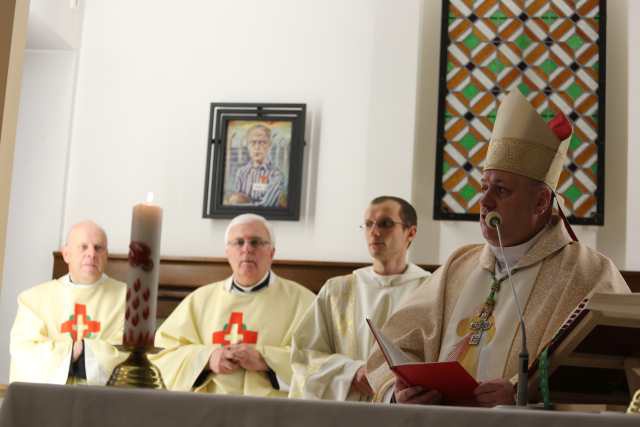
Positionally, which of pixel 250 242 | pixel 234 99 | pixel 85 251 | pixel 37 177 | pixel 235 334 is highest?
pixel 234 99

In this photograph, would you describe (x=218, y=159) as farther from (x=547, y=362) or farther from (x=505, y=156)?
(x=547, y=362)

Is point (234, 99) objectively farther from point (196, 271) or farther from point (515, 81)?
point (515, 81)

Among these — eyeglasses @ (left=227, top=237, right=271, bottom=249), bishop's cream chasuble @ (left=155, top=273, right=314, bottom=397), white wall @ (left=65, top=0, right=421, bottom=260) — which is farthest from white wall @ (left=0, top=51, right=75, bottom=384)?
eyeglasses @ (left=227, top=237, right=271, bottom=249)

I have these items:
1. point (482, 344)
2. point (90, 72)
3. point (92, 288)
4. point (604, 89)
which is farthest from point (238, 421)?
point (90, 72)

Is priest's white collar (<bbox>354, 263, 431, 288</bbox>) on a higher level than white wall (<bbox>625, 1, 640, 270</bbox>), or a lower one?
lower

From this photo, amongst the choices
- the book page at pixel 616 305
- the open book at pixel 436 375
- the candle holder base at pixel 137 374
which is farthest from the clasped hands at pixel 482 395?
the candle holder base at pixel 137 374

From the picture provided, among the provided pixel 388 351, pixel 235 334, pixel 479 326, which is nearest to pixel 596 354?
pixel 388 351

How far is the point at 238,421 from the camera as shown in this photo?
1349 mm

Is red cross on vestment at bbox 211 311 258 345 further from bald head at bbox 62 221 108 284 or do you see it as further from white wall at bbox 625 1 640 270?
white wall at bbox 625 1 640 270

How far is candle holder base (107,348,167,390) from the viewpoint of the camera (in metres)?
1.66

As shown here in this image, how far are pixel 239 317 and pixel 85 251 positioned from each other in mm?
1430

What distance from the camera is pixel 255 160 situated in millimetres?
7141

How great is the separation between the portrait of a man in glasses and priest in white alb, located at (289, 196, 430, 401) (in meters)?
1.61

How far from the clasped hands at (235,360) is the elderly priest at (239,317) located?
32 millimetres
